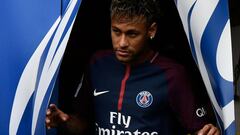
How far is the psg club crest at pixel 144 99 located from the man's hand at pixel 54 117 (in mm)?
271

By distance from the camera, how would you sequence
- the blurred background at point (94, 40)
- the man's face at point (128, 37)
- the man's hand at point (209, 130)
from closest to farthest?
the man's hand at point (209, 130)
the man's face at point (128, 37)
the blurred background at point (94, 40)

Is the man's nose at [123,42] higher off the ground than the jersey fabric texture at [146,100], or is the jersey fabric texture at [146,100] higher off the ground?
the man's nose at [123,42]

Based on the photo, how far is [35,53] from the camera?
1478 millimetres

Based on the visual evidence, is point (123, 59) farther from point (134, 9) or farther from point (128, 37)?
point (134, 9)

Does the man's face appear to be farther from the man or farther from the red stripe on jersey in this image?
the red stripe on jersey

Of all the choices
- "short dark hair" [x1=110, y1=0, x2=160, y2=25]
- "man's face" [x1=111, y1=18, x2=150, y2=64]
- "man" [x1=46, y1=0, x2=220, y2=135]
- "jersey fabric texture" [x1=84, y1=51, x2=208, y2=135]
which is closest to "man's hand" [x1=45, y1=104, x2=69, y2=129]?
"man" [x1=46, y1=0, x2=220, y2=135]

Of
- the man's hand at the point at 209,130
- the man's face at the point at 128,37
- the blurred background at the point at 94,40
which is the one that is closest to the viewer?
the man's hand at the point at 209,130

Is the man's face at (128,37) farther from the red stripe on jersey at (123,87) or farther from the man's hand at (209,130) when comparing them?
the man's hand at (209,130)

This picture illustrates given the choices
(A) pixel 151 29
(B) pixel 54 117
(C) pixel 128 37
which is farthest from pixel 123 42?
(B) pixel 54 117

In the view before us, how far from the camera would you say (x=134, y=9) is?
1.67m

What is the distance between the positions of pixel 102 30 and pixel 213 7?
651 millimetres

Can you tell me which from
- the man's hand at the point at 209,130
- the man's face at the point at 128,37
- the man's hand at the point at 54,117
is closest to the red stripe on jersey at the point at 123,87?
the man's face at the point at 128,37

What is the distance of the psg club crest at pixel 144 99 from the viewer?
5.65 ft

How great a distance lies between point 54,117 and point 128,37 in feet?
1.24
